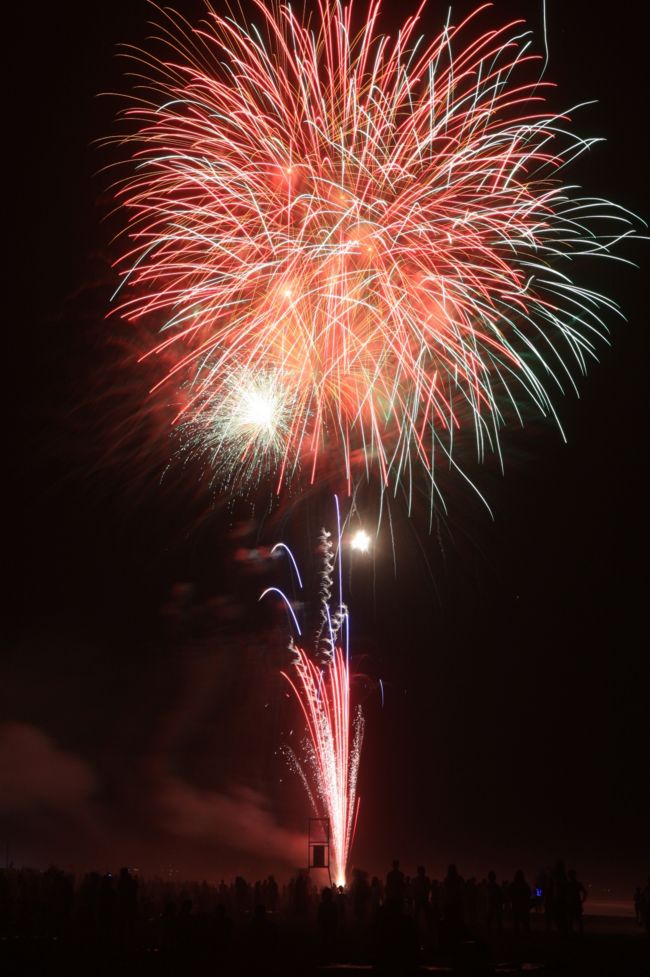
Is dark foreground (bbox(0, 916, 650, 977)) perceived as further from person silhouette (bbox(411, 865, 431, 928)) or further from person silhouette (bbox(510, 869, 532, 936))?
person silhouette (bbox(411, 865, 431, 928))

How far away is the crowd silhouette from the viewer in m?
10.5

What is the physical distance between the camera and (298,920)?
863 inches

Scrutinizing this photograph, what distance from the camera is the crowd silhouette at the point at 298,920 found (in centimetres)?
1052

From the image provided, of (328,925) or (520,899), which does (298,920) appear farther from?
(328,925)

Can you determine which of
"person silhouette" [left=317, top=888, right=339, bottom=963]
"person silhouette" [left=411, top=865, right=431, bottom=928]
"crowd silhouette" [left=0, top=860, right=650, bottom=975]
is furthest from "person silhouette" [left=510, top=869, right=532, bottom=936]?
"person silhouette" [left=317, top=888, right=339, bottom=963]

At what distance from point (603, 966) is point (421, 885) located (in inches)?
235

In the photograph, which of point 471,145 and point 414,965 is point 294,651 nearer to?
→ point 471,145

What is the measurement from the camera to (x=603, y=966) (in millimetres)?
13688

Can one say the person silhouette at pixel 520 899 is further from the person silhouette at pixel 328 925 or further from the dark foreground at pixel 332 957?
the person silhouette at pixel 328 925

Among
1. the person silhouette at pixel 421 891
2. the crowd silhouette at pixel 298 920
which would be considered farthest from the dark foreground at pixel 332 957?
the person silhouette at pixel 421 891

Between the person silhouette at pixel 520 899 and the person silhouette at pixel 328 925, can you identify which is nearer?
the person silhouette at pixel 328 925

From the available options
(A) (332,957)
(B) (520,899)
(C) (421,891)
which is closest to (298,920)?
(C) (421,891)

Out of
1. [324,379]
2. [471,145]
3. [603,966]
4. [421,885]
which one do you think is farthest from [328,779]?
[471,145]

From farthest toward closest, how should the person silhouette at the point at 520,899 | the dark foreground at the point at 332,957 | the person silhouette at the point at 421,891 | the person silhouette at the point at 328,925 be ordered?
the person silhouette at the point at 421,891
the person silhouette at the point at 520,899
the person silhouette at the point at 328,925
the dark foreground at the point at 332,957
